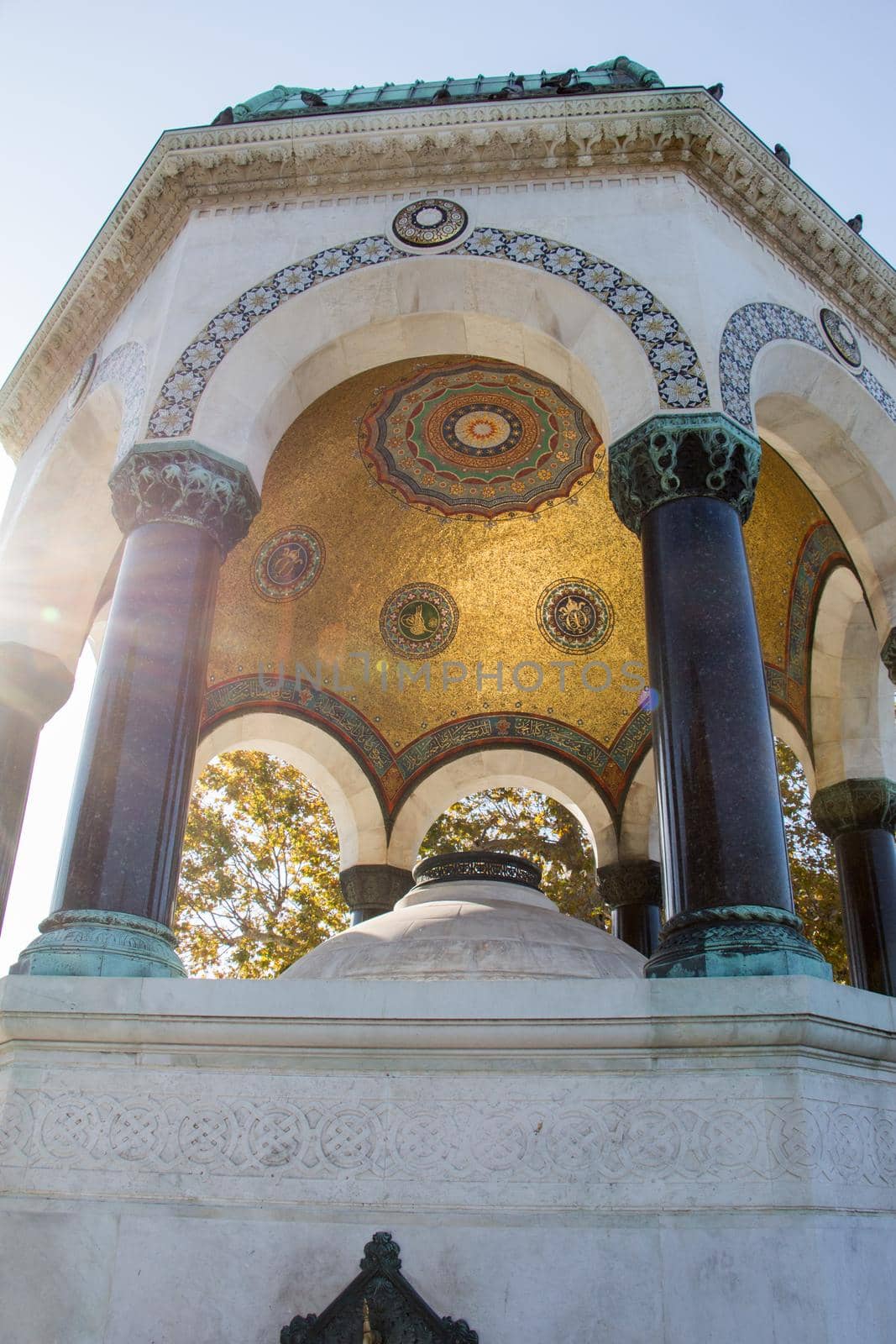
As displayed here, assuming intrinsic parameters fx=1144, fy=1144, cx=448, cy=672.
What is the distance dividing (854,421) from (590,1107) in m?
4.63

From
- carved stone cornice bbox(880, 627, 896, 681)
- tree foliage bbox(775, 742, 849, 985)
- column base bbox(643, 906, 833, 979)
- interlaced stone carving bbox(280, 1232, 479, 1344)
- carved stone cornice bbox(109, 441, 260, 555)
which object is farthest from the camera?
tree foliage bbox(775, 742, 849, 985)

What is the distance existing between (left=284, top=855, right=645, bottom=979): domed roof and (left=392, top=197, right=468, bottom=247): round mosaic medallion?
355 centimetres

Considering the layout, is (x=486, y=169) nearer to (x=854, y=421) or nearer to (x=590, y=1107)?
(x=854, y=421)

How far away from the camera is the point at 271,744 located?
33.8ft

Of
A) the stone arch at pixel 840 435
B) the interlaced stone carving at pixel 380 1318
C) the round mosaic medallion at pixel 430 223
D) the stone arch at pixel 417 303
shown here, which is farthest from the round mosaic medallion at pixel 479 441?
the interlaced stone carving at pixel 380 1318

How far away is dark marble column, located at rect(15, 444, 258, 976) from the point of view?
4.51 m

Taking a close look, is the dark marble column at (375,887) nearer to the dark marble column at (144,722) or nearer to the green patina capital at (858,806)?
the green patina capital at (858,806)

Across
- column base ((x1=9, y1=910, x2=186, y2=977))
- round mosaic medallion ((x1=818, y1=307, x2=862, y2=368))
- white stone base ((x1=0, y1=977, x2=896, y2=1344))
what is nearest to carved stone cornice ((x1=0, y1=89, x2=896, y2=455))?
round mosaic medallion ((x1=818, y1=307, x2=862, y2=368))

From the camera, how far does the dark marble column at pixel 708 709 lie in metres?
4.33

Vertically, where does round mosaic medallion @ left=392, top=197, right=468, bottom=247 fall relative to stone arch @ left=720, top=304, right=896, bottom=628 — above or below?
above

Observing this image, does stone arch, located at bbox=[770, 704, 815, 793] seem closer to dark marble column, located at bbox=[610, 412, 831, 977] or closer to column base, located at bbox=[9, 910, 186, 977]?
dark marble column, located at bbox=[610, 412, 831, 977]

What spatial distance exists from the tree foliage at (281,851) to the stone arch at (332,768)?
3.72 m

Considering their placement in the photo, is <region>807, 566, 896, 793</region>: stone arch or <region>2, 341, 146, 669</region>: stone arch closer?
<region>2, 341, 146, 669</region>: stone arch

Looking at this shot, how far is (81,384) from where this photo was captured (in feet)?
23.9
